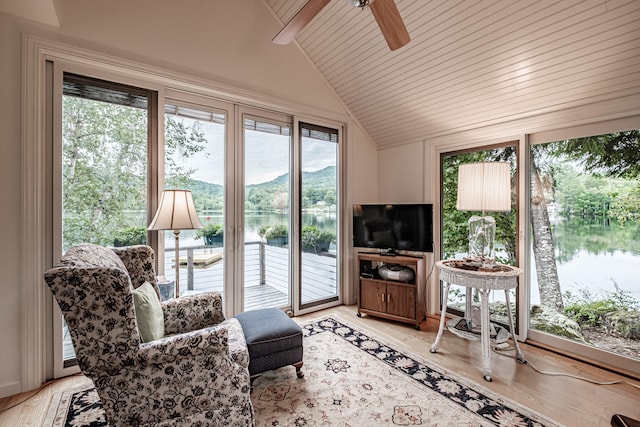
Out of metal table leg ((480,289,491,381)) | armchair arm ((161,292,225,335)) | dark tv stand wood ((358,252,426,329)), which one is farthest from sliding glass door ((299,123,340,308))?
metal table leg ((480,289,491,381))

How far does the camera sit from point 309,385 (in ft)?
6.66

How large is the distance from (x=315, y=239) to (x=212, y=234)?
4.05 ft

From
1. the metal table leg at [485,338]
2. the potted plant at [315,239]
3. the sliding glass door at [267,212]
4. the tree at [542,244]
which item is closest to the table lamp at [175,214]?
the sliding glass door at [267,212]

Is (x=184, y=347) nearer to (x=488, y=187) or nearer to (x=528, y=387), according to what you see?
(x=528, y=387)

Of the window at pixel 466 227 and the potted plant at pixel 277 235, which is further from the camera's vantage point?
the potted plant at pixel 277 235

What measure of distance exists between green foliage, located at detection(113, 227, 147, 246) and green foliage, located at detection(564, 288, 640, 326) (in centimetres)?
379

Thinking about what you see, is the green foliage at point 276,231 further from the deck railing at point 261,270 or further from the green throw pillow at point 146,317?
the green throw pillow at point 146,317

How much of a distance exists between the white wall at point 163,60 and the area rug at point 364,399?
760mm

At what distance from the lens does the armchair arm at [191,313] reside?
1935 millimetres

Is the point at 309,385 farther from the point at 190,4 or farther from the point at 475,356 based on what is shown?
the point at 190,4

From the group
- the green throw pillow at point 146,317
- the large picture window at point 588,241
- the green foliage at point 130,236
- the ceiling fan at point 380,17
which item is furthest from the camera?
the green foliage at point 130,236

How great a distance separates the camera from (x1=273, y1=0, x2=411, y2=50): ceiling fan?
1.67 meters

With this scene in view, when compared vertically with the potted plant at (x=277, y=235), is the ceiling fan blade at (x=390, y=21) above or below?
above

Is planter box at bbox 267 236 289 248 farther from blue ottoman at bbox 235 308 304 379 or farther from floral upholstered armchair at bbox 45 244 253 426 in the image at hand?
floral upholstered armchair at bbox 45 244 253 426
